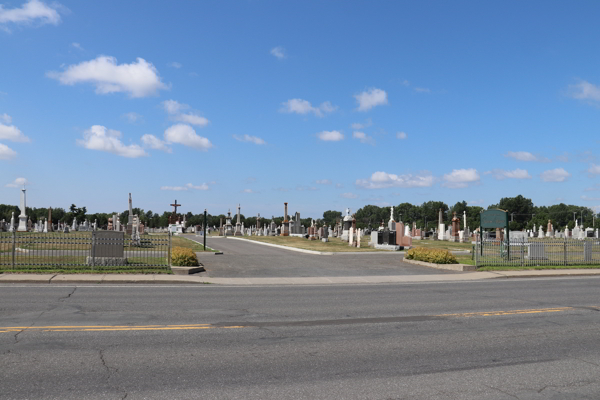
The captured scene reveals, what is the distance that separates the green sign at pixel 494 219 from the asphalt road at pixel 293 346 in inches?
538

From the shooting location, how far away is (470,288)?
54.5 feet

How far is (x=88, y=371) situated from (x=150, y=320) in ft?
11.7

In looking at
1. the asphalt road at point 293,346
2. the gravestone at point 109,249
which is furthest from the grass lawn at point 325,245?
the asphalt road at point 293,346

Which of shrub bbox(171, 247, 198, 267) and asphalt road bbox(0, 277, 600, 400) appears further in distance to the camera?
shrub bbox(171, 247, 198, 267)

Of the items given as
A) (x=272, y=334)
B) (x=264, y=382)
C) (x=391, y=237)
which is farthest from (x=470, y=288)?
(x=391, y=237)

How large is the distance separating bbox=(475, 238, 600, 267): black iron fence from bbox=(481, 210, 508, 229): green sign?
5.91 feet

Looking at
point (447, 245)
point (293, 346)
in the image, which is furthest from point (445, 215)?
point (293, 346)

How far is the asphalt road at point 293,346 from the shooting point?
5969 millimetres

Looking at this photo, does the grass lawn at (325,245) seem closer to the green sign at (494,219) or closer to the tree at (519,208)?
the green sign at (494,219)

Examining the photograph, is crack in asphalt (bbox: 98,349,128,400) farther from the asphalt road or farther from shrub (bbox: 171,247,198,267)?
shrub (bbox: 171,247,198,267)

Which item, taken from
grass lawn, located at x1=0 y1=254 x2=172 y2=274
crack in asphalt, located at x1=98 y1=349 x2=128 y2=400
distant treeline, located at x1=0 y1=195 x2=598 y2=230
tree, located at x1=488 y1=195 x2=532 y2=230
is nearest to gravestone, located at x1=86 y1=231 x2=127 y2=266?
grass lawn, located at x1=0 y1=254 x2=172 y2=274

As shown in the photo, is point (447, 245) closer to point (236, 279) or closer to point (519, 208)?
point (236, 279)

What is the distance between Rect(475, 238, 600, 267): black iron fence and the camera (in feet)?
79.0

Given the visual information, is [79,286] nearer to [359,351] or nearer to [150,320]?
[150,320]
